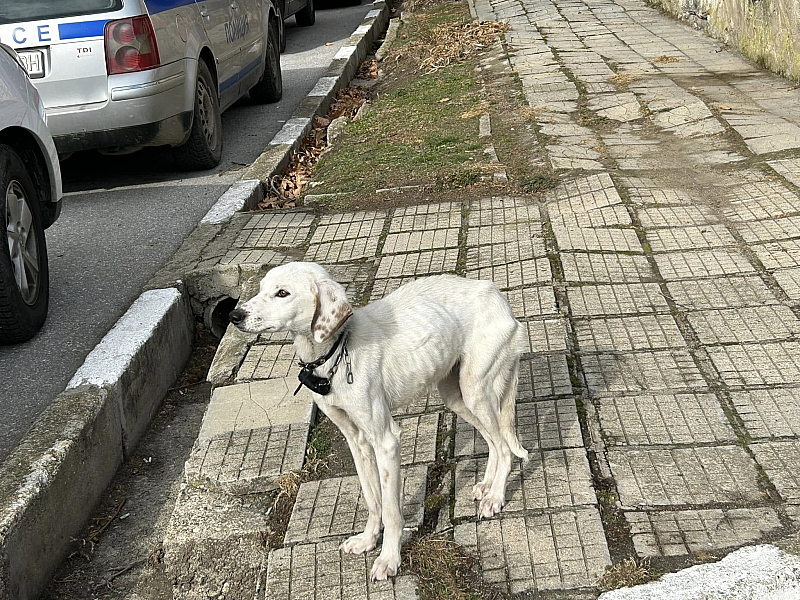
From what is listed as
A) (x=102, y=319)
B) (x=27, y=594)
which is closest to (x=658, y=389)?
(x=27, y=594)

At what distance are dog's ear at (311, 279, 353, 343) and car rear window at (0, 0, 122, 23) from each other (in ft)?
15.9

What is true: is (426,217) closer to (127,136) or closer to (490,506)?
(127,136)

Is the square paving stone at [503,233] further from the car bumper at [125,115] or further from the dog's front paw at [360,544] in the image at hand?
the car bumper at [125,115]

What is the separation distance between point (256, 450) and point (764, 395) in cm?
202

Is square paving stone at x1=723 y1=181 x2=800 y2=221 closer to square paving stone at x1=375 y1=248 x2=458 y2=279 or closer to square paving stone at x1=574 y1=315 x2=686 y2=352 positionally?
square paving stone at x1=574 y1=315 x2=686 y2=352

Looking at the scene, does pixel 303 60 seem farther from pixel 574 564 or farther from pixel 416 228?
pixel 574 564

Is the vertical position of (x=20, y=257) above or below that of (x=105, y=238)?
above

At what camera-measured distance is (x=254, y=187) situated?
23.2ft

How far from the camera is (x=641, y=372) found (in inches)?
156

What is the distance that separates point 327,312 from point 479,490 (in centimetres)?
93

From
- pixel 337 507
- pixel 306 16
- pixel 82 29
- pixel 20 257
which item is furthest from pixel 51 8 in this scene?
pixel 306 16

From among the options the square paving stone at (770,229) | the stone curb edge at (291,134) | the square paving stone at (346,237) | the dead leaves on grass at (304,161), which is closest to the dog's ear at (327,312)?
the square paving stone at (346,237)

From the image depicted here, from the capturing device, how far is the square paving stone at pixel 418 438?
3551 mm

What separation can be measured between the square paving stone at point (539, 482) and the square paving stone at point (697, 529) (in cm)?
21
